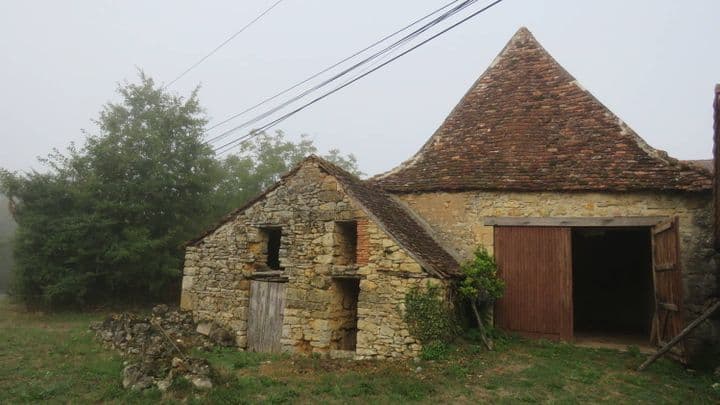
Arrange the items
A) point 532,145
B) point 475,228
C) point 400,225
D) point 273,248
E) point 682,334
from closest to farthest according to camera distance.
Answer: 1. point 682,334
2. point 400,225
3. point 475,228
4. point 532,145
5. point 273,248

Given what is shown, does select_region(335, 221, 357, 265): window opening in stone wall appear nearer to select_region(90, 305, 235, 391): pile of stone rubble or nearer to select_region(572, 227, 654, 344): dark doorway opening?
select_region(90, 305, 235, 391): pile of stone rubble

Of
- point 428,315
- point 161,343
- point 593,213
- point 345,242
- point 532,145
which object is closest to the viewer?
point 428,315

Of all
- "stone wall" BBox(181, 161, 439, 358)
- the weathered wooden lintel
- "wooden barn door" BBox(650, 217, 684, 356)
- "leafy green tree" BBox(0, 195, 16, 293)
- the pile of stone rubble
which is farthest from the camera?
"leafy green tree" BBox(0, 195, 16, 293)

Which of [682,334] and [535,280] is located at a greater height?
[535,280]

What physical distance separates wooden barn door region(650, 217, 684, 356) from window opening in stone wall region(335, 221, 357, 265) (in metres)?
5.71

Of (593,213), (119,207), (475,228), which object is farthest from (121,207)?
(593,213)

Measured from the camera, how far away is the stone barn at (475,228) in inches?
337

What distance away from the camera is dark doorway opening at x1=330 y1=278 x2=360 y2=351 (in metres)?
9.17

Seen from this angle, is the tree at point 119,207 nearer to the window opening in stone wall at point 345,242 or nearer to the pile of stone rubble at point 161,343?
the pile of stone rubble at point 161,343

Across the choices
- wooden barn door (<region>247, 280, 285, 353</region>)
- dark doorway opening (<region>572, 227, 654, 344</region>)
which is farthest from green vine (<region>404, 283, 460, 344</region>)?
dark doorway opening (<region>572, 227, 654, 344</region>)

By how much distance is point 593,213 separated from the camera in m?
9.22

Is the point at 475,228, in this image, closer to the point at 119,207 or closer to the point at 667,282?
the point at 667,282

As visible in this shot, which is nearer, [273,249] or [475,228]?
[475,228]

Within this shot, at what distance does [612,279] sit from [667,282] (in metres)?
6.61
